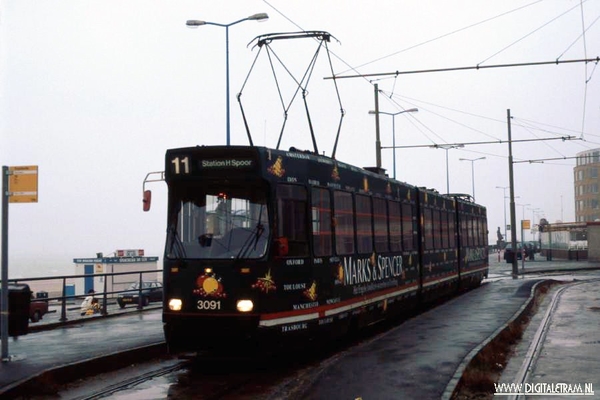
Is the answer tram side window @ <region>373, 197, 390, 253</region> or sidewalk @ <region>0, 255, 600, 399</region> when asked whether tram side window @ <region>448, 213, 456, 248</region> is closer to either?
sidewalk @ <region>0, 255, 600, 399</region>

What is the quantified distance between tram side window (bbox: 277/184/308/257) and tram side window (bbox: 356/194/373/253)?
8.84ft

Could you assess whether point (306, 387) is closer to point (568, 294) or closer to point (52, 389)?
point (52, 389)

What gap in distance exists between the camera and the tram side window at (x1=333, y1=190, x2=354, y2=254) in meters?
13.6

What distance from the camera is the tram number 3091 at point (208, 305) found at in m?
11.4

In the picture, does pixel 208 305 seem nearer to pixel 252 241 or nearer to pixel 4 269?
pixel 252 241

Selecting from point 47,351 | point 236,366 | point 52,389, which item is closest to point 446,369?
point 236,366

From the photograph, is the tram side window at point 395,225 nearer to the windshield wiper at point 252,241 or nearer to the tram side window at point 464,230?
the windshield wiper at point 252,241

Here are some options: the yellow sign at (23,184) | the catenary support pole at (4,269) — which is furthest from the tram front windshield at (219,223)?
the catenary support pole at (4,269)

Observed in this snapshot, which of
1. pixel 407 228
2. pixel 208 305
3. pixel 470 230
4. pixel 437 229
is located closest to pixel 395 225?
pixel 407 228

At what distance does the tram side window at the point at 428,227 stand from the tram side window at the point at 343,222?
7.35m

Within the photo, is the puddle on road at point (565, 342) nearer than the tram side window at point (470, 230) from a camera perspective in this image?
Yes

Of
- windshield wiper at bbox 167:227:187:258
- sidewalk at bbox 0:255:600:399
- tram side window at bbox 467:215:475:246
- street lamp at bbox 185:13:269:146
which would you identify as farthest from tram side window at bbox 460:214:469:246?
windshield wiper at bbox 167:227:187:258

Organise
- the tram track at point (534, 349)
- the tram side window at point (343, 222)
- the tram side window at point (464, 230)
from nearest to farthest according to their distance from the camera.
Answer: the tram track at point (534, 349), the tram side window at point (343, 222), the tram side window at point (464, 230)

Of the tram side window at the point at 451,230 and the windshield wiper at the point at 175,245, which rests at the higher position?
the tram side window at the point at 451,230
